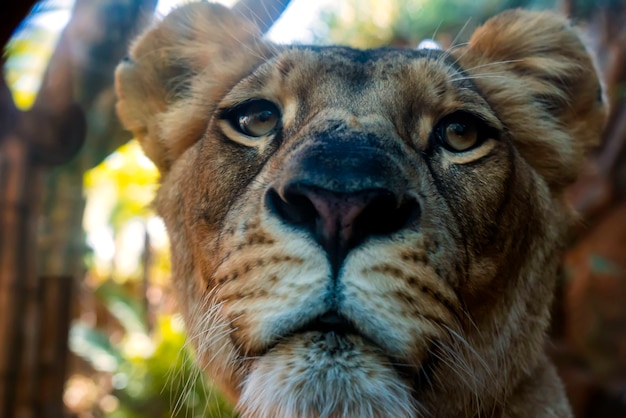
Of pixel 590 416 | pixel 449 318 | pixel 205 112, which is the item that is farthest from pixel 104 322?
pixel 449 318

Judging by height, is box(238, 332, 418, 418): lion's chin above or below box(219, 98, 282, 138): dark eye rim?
below

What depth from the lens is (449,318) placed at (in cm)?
Answer: 181

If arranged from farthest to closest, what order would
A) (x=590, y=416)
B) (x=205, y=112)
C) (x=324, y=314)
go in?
(x=590, y=416), (x=205, y=112), (x=324, y=314)

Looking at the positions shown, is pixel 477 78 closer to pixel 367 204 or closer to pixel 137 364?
pixel 367 204

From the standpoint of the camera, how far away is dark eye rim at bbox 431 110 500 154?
2168 mm

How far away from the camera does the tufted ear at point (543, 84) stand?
2.59 m

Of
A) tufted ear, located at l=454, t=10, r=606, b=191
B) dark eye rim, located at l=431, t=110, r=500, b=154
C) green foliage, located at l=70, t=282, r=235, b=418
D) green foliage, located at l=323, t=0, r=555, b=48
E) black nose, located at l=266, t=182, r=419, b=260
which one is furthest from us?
green foliage, located at l=70, t=282, r=235, b=418

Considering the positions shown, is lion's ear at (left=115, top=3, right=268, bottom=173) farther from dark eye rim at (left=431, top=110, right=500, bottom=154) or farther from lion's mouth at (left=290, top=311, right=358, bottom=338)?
lion's mouth at (left=290, top=311, right=358, bottom=338)

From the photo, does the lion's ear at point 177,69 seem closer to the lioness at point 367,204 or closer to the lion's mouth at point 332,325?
the lioness at point 367,204

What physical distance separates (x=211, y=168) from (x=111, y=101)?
191 cm

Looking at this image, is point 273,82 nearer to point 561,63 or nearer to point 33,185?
point 561,63

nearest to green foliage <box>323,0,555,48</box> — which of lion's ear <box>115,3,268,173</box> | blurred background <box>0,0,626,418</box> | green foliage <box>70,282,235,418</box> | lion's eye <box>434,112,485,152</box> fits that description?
blurred background <box>0,0,626,418</box>

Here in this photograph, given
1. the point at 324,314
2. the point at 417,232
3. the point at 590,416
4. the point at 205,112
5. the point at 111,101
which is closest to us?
the point at 324,314

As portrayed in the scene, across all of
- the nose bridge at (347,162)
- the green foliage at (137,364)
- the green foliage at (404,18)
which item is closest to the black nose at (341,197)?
the nose bridge at (347,162)
